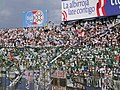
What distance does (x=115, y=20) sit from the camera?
65.1ft

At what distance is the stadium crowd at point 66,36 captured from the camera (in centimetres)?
1710

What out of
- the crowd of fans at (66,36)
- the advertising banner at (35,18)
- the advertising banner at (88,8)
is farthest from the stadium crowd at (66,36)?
the advertising banner at (35,18)

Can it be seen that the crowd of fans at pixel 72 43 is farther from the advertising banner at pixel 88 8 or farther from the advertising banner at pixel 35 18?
the advertising banner at pixel 35 18

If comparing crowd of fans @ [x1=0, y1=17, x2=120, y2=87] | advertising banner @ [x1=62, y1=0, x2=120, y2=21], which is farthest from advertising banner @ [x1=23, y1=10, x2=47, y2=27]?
advertising banner @ [x1=62, y1=0, x2=120, y2=21]

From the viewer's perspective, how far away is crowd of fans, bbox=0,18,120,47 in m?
17.1

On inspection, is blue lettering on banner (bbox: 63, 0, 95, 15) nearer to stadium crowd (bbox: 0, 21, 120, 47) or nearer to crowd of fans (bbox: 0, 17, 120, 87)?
crowd of fans (bbox: 0, 17, 120, 87)

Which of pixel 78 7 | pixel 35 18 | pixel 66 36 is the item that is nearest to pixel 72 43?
pixel 66 36

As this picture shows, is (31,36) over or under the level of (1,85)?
over

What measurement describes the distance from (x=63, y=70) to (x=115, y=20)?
8.97 m

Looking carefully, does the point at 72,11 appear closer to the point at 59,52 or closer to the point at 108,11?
the point at 108,11

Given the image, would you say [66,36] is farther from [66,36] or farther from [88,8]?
[88,8]

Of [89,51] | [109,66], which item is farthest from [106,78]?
[89,51]

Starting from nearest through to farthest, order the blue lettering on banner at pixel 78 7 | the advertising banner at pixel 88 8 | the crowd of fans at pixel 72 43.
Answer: the crowd of fans at pixel 72 43 < the advertising banner at pixel 88 8 < the blue lettering on banner at pixel 78 7

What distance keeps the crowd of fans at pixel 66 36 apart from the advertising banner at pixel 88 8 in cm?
76
